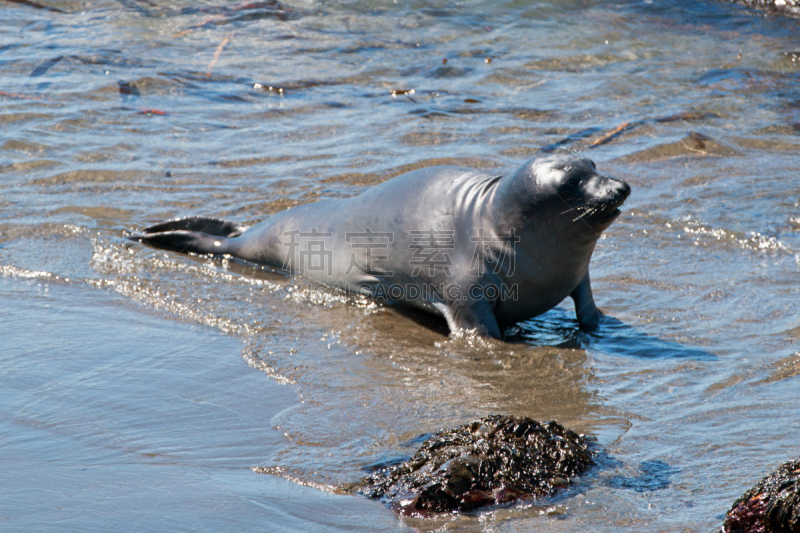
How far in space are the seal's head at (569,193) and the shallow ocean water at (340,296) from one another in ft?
2.37

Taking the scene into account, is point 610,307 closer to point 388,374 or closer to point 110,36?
point 388,374

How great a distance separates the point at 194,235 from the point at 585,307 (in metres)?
3.05

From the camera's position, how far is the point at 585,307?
5.19m

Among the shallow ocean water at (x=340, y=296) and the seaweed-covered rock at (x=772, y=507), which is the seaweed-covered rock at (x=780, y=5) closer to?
the shallow ocean water at (x=340, y=296)

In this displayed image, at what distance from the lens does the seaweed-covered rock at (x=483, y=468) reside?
284cm

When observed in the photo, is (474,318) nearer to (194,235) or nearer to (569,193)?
(569,193)

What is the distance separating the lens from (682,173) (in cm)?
772

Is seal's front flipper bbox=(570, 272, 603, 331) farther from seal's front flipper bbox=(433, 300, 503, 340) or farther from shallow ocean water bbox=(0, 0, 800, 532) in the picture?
seal's front flipper bbox=(433, 300, 503, 340)

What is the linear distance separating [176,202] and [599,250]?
11.8 feet

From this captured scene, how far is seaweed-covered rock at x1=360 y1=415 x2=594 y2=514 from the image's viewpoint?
2.84 metres

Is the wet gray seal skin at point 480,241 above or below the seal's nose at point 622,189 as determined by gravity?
below

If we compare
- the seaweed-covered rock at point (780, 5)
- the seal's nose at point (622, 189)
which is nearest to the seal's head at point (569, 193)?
the seal's nose at point (622, 189)

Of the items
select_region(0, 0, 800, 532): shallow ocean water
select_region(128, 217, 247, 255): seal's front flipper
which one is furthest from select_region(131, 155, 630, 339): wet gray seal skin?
select_region(128, 217, 247, 255): seal's front flipper

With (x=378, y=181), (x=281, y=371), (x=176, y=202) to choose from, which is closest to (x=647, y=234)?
(x=378, y=181)
